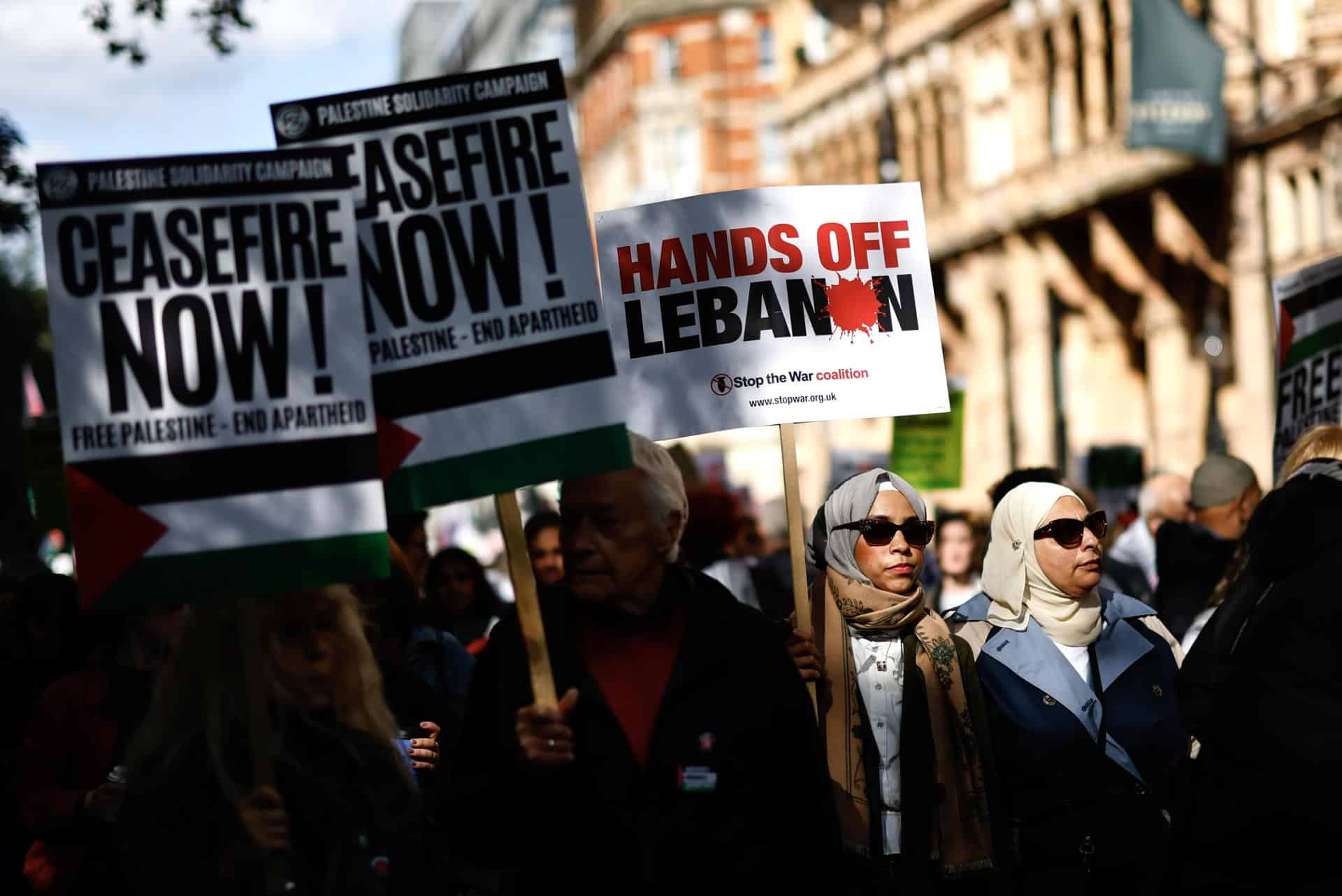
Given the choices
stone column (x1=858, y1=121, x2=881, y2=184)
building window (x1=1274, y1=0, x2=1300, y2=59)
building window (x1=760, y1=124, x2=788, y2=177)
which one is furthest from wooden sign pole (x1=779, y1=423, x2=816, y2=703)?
building window (x1=760, y1=124, x2=788, y2=177)

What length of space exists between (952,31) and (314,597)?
35.6 meters

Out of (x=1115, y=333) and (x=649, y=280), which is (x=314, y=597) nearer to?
(x=649, y=280)

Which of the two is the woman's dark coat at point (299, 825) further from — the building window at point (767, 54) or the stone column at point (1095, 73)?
the building window at point (767, 54)

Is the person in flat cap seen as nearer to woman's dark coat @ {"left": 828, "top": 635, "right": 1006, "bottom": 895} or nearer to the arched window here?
woman's dark coat @ {"left": 828, "top": 635, "right": 1006, "bottom": 895}

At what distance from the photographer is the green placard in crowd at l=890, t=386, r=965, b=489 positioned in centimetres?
1479

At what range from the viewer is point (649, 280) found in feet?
20.5

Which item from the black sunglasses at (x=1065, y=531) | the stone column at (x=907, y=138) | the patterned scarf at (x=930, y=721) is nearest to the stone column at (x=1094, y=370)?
the stone column at (x=907, y=138)

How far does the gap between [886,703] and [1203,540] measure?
3765mm

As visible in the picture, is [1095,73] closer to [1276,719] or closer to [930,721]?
[930,721]

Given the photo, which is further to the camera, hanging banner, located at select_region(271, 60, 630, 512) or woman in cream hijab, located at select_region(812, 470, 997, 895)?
woman in cream hijab, located at select_region(812, 470, 997, 895)

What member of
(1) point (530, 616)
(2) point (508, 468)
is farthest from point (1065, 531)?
(1) point (530, 616)

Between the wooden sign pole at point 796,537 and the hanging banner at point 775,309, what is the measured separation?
0.31 m

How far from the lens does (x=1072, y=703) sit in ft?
19.1

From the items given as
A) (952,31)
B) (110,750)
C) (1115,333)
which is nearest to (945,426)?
(110,750)
